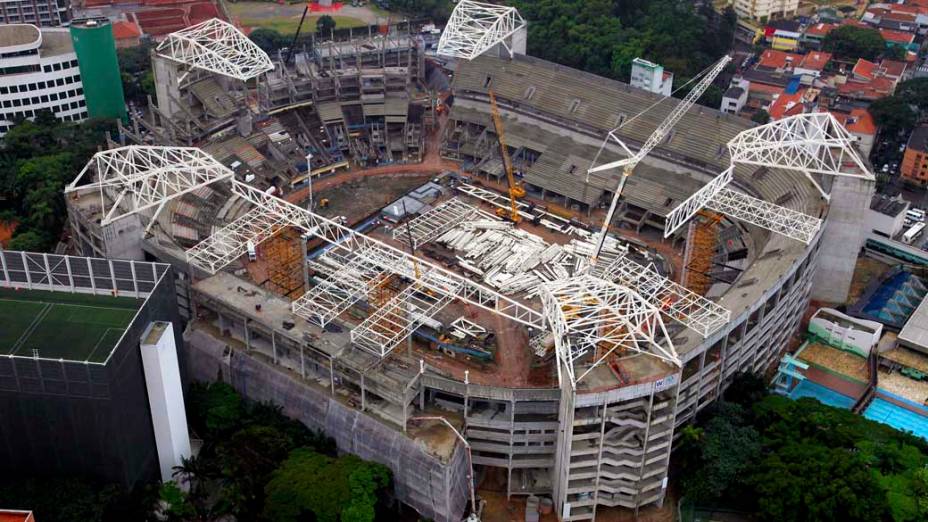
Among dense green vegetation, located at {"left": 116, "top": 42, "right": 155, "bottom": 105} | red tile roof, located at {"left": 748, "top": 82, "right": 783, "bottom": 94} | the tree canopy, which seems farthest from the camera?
the tree canopy

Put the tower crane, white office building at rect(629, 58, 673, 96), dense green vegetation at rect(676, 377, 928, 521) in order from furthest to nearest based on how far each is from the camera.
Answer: white office building at rect(629, 58, 673, 96), the tower crane, dense green vegetation at rect(676, 377, 928, 521)

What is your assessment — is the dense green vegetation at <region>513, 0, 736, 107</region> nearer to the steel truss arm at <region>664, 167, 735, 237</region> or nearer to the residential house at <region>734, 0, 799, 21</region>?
the residential house at <region>734, 0, 799, 21</region>

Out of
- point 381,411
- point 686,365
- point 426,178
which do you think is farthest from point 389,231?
point 686,365

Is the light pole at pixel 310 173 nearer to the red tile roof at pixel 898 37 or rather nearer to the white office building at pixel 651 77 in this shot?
the white office building at pixel 651 77

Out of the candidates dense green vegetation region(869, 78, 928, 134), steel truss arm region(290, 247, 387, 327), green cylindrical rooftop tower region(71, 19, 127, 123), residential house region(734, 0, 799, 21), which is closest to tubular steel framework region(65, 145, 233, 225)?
steel truss arm region(290, 247, 387, 327)

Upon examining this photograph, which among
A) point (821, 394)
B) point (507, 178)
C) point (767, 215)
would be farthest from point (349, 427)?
point (507, 178)

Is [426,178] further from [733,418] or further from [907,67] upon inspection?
[907,67]
